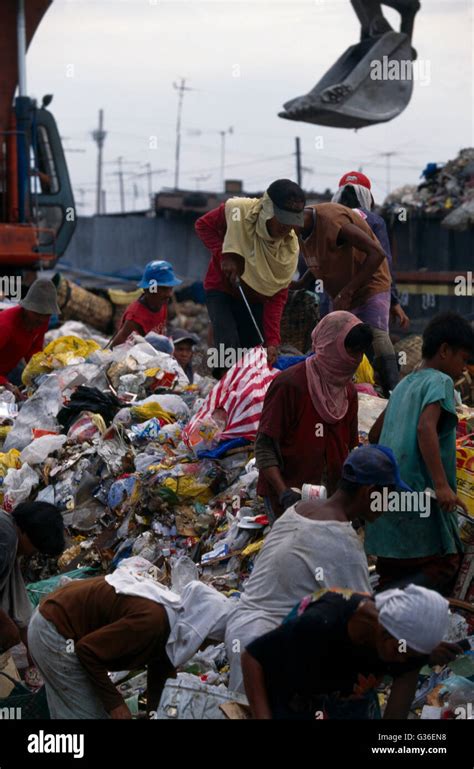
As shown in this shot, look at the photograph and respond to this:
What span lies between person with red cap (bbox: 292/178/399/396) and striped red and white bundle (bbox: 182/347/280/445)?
540 millimetres

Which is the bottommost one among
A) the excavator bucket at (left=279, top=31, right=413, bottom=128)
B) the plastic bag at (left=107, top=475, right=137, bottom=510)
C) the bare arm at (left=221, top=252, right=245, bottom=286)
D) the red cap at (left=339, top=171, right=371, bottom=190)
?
the plastic bag at (left=107, top=475, right=137, bottom=510)

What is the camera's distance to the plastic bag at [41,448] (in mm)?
7266

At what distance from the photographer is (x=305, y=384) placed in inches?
193

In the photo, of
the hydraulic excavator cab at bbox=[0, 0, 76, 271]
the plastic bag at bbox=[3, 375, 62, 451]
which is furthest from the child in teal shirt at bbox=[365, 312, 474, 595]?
the hydraulic excavator cab at bbox=[0, 0, 76, 271]

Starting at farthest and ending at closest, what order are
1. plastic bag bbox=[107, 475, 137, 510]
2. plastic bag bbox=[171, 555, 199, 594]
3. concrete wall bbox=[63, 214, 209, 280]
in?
concrete wall bbox=[63, 214, 209, 280]
plastic bag bbox=[107, 475, 137, 510]
plastic bag bbox=[171, 555, 199, 594]

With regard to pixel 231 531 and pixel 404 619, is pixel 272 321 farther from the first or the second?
pixel 404 619

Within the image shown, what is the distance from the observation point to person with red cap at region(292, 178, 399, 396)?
6.32 metres

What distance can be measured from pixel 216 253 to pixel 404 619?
13.2 feet

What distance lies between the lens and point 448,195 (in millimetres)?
17422

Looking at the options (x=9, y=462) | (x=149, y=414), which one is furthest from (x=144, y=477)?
(x=9, y=462)

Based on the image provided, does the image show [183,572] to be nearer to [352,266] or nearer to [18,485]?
[18,485]

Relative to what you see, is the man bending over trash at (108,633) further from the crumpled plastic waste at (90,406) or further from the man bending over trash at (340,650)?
the crumpled plastic waste at (90,406)

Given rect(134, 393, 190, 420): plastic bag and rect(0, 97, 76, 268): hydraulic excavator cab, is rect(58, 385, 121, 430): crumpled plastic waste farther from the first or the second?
rect(0, 97, 76, 268): hydraulic excavator cab

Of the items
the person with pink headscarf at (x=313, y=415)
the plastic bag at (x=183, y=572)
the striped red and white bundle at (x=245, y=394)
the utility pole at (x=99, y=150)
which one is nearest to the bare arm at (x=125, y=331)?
the striped red and white bundle at (x=245, y=394)
